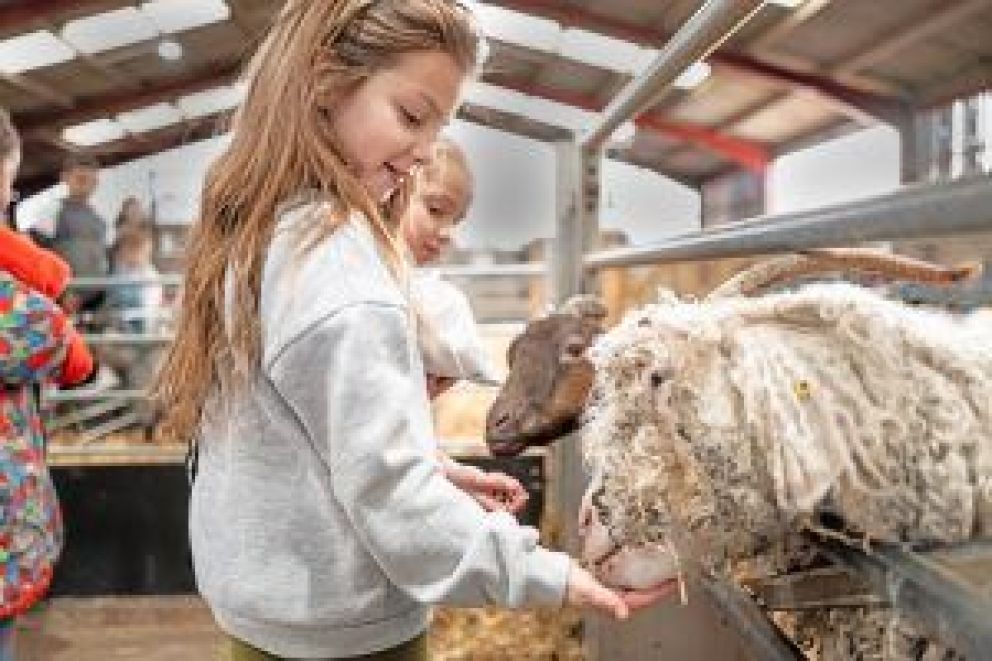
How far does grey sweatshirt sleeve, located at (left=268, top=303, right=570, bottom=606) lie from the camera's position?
107 cm

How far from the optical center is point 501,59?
11.8m

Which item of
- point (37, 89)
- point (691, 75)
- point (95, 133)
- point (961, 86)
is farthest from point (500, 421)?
point (95, 133)

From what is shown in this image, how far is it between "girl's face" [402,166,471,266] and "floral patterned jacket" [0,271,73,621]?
703 mm

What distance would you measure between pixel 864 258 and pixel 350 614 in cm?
65

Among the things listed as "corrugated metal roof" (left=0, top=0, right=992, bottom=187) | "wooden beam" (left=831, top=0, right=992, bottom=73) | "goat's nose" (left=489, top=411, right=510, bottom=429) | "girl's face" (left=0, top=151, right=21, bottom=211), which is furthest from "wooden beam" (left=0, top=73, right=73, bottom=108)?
"goat's nose" (left=489, top=411, right=510, bottom=429)

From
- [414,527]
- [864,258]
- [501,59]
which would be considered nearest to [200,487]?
[414,527]

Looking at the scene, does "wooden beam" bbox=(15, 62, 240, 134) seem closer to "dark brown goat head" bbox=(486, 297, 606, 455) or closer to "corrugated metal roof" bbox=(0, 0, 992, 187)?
"corrugated metal roof" bbox=(0, 0, 992, 187)

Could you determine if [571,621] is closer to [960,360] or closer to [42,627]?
[42,627]

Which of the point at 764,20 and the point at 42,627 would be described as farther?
the point at 764,20

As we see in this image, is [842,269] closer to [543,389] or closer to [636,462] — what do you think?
[636,462]

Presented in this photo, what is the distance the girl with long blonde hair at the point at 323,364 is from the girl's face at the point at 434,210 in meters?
0.92

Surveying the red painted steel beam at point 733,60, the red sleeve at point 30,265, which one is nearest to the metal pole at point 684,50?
the red sleeve at point 30,265

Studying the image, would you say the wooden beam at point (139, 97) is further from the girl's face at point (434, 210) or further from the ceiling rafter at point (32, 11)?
the girl's face at point (434, 210)

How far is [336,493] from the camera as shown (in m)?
1.16
